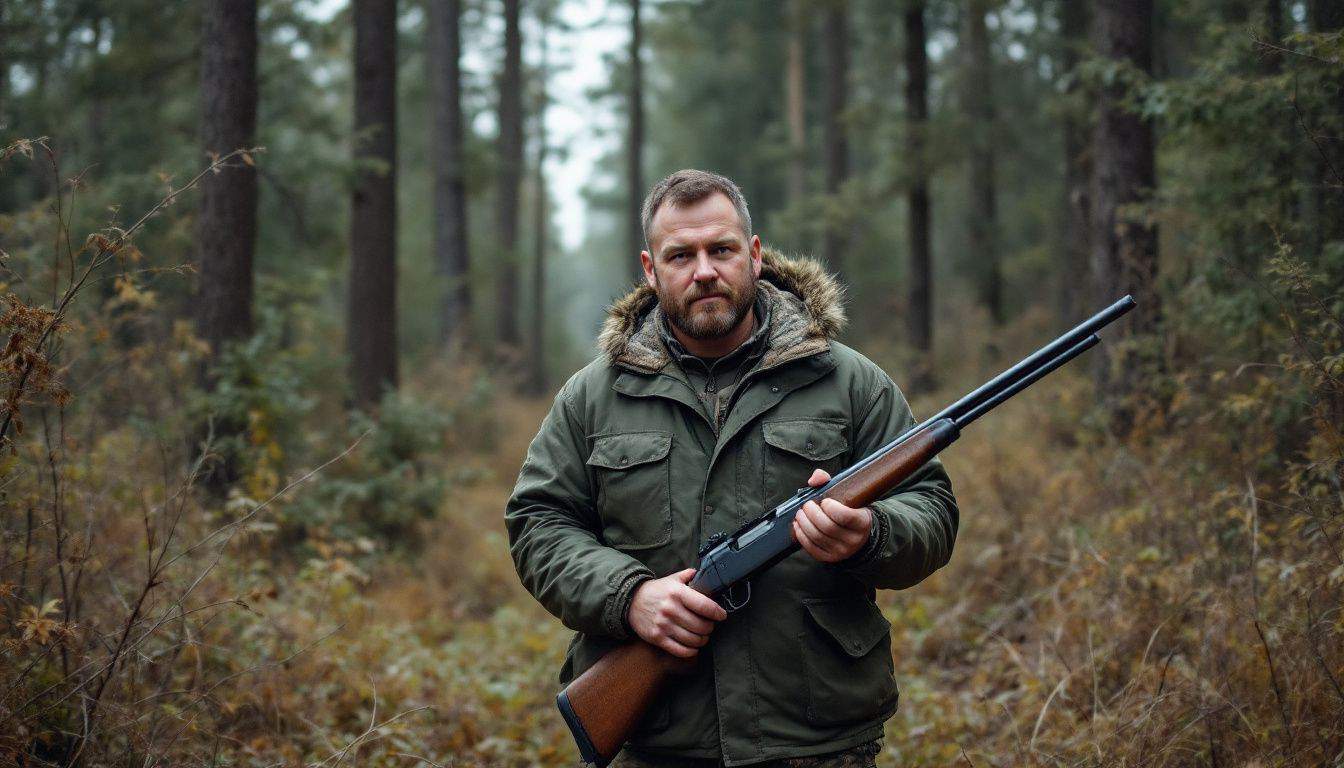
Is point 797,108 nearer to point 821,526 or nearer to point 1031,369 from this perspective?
point 1031,369

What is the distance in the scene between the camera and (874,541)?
2.70 metres

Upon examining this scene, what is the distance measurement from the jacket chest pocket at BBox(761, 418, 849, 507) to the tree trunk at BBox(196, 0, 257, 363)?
5.93 m

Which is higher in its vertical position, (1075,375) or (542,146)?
(542,146)

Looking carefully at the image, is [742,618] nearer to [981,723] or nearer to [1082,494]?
[981,723]

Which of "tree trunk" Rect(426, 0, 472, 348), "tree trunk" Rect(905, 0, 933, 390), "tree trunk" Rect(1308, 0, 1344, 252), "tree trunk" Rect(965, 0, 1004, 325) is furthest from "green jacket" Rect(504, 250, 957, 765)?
"tree trunk" Rect(965, 0, 1004, 325)

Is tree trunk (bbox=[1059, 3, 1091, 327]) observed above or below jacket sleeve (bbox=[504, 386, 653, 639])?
above

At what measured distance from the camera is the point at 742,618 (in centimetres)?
288

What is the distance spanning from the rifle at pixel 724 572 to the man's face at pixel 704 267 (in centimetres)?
62

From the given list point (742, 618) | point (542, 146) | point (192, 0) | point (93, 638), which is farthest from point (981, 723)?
point (542, 146)

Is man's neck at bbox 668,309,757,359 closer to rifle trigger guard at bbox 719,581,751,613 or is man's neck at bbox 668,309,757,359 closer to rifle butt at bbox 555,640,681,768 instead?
rifle trigger guard at bbox 719,581,751,613

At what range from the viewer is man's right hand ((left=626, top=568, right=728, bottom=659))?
8.92 ft

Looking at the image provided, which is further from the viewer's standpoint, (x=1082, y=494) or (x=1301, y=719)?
(x=1082, y=494)

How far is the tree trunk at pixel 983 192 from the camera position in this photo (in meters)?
16.3

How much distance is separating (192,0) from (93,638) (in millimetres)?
10224
